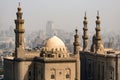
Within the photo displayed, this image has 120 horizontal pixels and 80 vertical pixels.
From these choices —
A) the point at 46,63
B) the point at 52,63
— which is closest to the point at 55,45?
the point at 52,63

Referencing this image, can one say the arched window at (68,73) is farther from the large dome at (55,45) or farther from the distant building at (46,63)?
the large dome at (55,45)

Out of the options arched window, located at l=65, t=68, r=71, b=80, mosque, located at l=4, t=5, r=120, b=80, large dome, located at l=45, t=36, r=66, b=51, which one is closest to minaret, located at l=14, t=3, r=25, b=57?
mosque, located at l=4, t=5, r=120, b=80

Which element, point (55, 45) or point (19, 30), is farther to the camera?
point (19, 30)

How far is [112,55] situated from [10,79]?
1208 centimetres

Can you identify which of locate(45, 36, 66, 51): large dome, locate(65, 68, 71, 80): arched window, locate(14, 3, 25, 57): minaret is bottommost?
locate(65, 68, 71, 80): arched window

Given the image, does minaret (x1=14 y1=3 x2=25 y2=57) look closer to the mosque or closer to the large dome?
the mosque

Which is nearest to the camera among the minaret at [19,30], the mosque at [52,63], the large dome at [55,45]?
the mosque at [52,63]

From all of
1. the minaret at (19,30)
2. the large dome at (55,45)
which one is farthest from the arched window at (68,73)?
the minaret at (19,30)

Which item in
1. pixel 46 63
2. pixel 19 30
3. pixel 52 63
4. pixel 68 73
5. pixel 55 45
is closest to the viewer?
pixel 46 63

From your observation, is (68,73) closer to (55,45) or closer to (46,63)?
(46,63)

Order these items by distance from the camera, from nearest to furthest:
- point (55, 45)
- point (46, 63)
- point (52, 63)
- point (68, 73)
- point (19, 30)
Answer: point (46, 63) < point (52, 63) < point (68, 73) < point (55, 45) < point (19, 30)

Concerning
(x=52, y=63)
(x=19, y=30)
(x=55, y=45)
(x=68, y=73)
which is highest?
(x=19, y=30)

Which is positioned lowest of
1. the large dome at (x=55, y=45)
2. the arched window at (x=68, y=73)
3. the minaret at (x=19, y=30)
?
the arched window at (x=68, y=73)

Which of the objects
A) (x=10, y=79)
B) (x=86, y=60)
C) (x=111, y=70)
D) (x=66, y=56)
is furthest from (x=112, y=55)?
(x=10, y=79)
